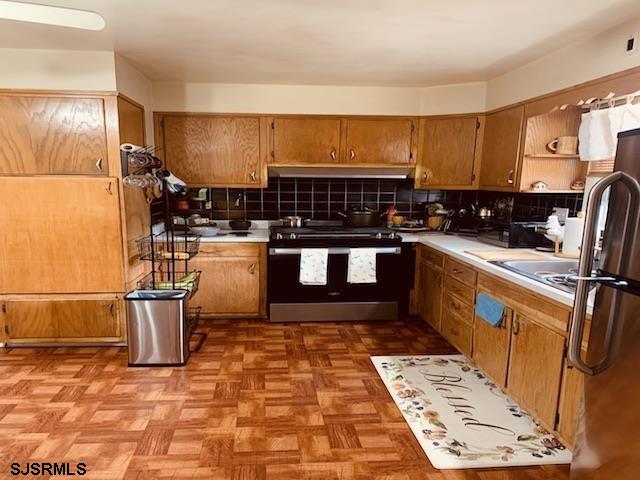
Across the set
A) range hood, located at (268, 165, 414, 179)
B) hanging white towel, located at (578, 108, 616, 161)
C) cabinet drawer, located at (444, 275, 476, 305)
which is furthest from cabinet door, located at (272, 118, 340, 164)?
hanging white towel, located at (578, 108, 616, 161)

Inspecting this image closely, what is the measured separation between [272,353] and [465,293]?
141 centimetres

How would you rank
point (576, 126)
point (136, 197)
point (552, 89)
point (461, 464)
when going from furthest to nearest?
point (136, 197)
point (576, 126)
point (552, 89)
point (461, 464)

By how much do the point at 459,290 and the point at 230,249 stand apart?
6.06ft

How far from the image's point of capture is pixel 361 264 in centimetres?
338

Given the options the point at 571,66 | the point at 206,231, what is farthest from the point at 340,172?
the point at 571,66

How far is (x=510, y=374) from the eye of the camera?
2.22 metres

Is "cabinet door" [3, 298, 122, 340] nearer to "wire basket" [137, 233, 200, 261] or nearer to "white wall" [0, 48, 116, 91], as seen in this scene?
"wire basket" [137, 233, 200, 261]

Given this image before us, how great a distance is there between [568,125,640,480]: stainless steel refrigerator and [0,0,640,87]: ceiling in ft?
3.81

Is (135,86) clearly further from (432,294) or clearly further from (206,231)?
(432,294)

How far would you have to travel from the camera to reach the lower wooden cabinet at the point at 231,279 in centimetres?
340

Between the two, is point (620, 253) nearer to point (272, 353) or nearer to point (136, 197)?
point (272, 353)

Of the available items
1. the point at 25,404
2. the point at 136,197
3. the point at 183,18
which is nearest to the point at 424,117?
the point at 183,18

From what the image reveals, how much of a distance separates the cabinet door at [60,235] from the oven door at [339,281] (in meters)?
1.19

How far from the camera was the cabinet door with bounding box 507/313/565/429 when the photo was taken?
187cm
